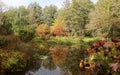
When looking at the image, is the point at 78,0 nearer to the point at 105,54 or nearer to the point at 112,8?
the point at 112,8

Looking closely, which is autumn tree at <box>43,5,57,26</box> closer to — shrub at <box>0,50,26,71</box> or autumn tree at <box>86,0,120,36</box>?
autumn tree at <box>86,0,120,36</box>

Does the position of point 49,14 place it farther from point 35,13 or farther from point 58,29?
point 58,29

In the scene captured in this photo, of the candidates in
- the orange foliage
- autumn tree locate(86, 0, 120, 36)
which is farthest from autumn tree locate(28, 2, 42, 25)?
autumn tree locate(86, 0, 120, 36)

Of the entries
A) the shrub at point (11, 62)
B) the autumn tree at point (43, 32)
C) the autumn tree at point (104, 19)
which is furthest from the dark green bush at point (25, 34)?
the shrub at point (11, 62)

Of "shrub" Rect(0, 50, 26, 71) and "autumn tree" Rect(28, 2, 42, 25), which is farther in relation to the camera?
"autumn tree" Rect(28, 2, 42, 25)

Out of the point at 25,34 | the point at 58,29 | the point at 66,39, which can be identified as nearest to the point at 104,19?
the point at 66,39

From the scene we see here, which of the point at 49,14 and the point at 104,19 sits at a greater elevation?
the point at 49,14

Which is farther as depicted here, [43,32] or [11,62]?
[43,32]

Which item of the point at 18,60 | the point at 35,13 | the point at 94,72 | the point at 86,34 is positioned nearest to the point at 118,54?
the point at 94,72

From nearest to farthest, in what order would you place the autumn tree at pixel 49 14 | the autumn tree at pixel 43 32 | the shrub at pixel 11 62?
the shrub at pixel 11 62, the autumn tree at pixel 43 32, the autumn tree at pixel 49 14

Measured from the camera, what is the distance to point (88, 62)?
632 inches

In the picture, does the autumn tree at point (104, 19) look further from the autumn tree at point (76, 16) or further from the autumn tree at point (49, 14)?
the autumn tree at point (49, 14)

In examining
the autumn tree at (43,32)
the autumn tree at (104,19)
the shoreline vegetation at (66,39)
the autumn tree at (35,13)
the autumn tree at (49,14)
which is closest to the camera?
the shoreline vegetation at (66,39)

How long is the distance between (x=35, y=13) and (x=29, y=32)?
44.6m
